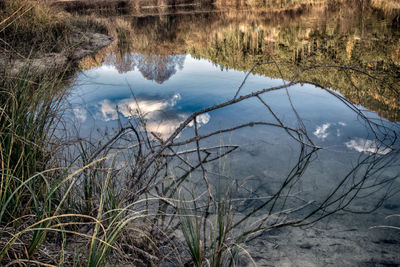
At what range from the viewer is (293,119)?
3688mm

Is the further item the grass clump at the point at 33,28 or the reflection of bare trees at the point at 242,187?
the grass clump at the point at 33,28

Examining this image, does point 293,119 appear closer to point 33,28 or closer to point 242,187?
point 242,187

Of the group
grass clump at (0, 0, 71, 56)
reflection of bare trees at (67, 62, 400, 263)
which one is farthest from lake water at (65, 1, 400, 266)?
grass clump at (0, 0, 71, 56)

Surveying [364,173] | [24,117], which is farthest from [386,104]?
[24,117]

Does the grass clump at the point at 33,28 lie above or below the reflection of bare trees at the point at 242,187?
above

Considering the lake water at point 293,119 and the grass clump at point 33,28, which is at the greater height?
the grass clump at point 33,28

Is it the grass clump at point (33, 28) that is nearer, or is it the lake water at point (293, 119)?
the lake water at point (293, 119)

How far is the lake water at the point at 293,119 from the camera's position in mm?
1862

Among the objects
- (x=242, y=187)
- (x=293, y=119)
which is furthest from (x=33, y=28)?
(x=242, y=187)

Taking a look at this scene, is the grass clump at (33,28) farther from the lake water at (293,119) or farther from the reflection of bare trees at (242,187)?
the reflection of bare trees at (242,187)

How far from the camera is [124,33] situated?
11.7 meters

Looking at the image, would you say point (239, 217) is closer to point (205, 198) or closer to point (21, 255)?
point (205, 198)

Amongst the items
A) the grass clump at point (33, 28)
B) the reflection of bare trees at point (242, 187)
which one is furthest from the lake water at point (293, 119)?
the grass clump at point (33, 28)

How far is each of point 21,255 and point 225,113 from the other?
3191 mm
